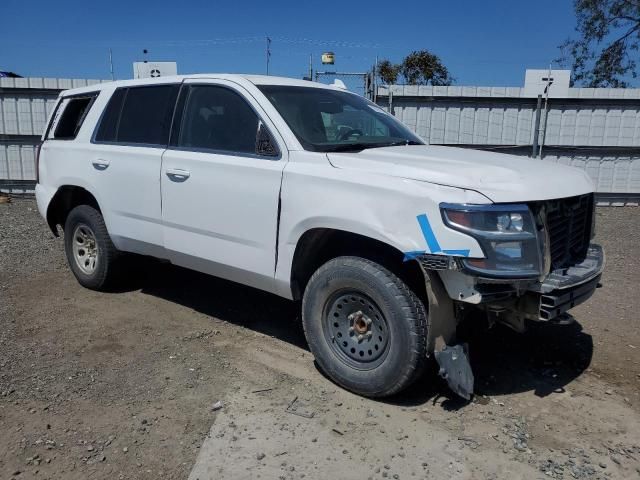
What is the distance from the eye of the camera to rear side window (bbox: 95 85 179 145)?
15.5 feet

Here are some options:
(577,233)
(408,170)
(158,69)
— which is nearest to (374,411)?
(408,170)

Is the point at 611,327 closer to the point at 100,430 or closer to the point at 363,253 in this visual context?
the point at 363,253

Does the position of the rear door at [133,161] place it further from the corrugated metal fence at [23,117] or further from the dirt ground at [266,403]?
the corrugated metal fence at [23,117]

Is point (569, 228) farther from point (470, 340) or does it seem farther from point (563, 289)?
point (470, 340)

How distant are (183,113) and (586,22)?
24.1m

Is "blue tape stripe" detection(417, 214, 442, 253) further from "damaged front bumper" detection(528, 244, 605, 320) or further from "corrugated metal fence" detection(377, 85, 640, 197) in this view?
"corrugated metal fence" detection(377, 85, 640, 197)

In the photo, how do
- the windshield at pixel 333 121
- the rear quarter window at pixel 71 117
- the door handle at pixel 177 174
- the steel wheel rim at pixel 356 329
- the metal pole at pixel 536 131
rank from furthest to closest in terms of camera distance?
1. the metal pole at pixel 536 131
2. the rear quarter window at pixel 71 117
3. the door handle at pixel 177 174
4. the windshield at pixel 333 121
5. the steel wheel rim at pixel 356 329

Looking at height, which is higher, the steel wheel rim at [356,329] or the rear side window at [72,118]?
the rear side window at [72,118]

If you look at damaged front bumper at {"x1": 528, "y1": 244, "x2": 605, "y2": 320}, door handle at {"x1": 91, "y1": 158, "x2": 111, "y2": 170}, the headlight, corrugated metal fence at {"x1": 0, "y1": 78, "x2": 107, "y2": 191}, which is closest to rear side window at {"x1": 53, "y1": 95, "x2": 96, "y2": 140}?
door handle at {"x1": 91, "y1": 158, "x2": 111, "y2": 170}

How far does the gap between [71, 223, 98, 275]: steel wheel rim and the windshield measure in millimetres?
2560

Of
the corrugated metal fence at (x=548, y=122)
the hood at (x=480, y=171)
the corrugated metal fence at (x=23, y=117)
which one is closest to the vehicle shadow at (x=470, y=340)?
the hood at (x=480, y=171)

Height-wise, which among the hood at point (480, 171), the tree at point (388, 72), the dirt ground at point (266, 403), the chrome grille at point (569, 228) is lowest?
the dirt ground at point (266, 403)

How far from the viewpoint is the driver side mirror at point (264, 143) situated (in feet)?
12.8

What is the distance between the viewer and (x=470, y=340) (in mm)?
4637
